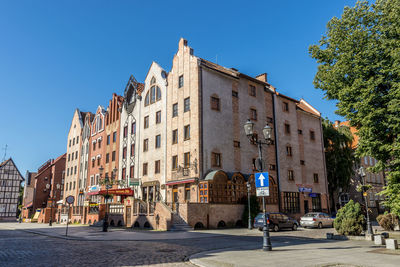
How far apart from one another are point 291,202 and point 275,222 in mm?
13213

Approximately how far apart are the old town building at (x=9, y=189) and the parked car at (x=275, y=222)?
71.0 meters

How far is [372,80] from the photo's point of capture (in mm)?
14742

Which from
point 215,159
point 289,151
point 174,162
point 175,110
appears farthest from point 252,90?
point 174,162

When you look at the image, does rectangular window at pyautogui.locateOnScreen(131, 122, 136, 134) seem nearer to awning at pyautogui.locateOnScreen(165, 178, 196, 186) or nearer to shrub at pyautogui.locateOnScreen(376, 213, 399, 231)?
awning at pyautogui.locateOnScreen(165, 178, 196, 186)

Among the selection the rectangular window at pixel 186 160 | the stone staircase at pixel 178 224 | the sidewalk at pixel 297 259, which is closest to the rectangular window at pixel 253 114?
the rectangular window at pixel 186 160

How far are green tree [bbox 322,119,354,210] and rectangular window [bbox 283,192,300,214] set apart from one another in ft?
30.4

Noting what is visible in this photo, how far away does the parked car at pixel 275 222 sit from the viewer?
24.2 m

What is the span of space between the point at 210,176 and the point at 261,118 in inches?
459

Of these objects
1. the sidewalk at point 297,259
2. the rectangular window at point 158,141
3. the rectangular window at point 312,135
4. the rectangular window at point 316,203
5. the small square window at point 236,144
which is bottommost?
the sidewalk at point 297,259

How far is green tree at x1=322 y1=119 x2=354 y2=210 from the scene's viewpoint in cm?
4409

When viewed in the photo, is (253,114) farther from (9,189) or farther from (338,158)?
(9,189)

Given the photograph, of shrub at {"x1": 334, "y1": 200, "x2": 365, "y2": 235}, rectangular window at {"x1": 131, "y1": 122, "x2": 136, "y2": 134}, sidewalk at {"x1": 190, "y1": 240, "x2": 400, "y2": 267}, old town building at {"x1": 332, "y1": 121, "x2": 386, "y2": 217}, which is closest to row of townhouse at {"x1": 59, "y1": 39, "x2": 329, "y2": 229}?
rectangular window at {"x1": 131, "y1": 122, "x2": 136, "y2": 134}

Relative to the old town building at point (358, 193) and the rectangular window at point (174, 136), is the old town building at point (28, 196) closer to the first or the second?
the rectangular window at point (174, 136)

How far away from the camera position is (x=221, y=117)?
32.6 metres
